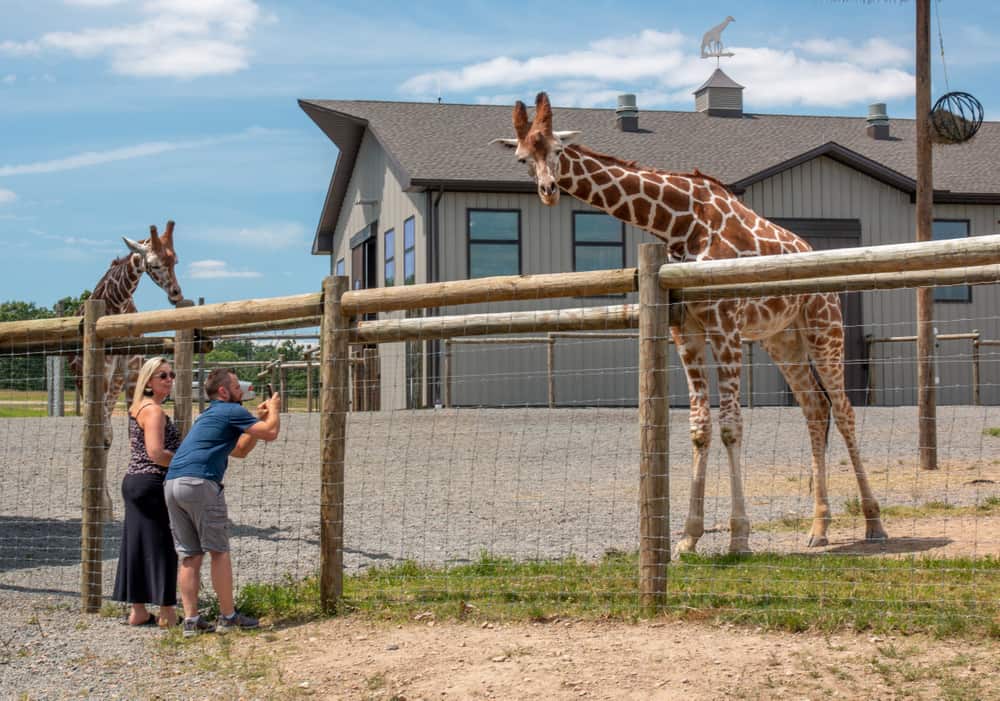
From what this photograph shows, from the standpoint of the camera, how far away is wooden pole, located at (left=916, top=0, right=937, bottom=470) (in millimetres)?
13484

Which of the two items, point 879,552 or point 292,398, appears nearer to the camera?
point 879,552

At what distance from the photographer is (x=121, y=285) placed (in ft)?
40.4

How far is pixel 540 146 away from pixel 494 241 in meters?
13.8

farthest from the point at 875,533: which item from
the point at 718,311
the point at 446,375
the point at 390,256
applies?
the point at 390,256

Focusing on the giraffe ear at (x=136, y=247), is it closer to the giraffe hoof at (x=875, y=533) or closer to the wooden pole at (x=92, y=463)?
the wooden pole at (x=92, y=463)

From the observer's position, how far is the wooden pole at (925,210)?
13484 mm

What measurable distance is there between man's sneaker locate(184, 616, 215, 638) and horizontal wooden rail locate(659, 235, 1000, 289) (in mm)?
3356

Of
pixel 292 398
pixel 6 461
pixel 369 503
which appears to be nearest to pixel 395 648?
pixel 369 503

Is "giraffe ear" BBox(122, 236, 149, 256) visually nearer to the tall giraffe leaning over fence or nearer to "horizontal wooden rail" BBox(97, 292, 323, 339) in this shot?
the tall giraffe leaning over fence

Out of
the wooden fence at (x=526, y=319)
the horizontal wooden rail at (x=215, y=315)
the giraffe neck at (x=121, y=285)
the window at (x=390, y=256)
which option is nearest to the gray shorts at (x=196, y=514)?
the wooden fence at (x=526, y=319)

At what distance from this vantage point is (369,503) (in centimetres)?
1199

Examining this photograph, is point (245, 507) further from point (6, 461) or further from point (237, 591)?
point (6, 461)

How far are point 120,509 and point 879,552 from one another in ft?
25.3

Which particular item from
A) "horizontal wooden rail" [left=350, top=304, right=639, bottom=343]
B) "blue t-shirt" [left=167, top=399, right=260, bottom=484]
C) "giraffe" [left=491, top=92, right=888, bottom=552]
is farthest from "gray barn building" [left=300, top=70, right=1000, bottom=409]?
"blue t-shirt" [left=167, top=399, right=260, bottom=484]
